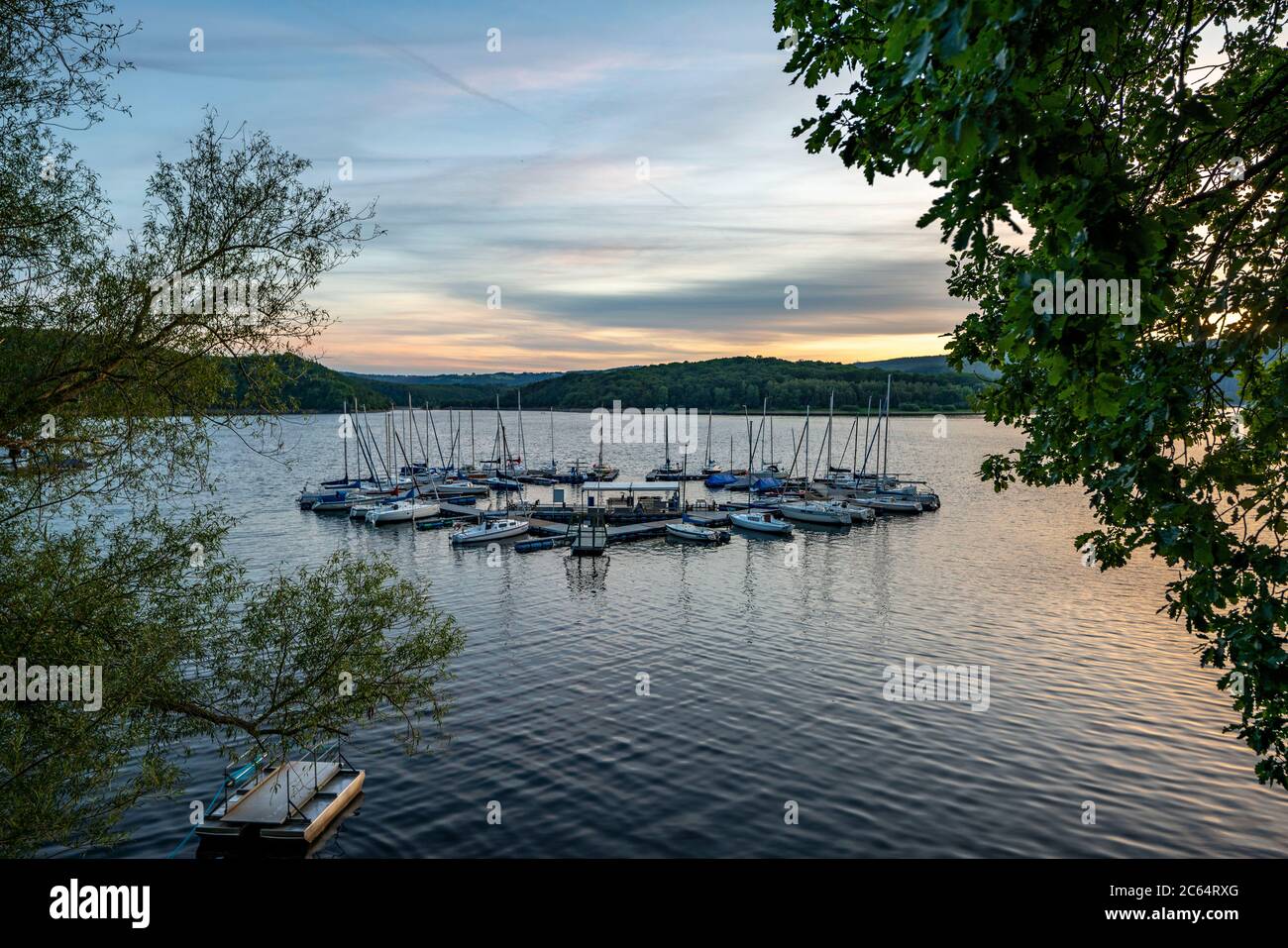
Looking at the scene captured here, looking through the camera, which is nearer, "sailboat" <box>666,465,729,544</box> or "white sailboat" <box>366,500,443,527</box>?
"sailboat" <box>666,465,729,544</box>

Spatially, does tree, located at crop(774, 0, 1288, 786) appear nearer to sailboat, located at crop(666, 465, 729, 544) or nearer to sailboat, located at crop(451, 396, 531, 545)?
sailboat, located at crop(666, 465, 729, 544)

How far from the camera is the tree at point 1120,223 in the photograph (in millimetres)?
4652

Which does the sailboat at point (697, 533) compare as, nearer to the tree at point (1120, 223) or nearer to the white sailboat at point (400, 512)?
the white sailboat at point (400, 512)

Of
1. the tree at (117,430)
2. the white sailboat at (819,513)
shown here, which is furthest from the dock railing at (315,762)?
the white sailboat at (819,513)

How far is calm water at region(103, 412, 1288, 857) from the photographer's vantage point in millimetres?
22672

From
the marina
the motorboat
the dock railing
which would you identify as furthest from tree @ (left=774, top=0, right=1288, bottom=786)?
the motorboat

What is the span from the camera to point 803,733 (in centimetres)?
2959

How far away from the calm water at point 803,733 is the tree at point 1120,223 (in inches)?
598

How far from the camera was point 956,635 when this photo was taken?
42438 millimetres

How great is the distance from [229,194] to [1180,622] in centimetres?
5665

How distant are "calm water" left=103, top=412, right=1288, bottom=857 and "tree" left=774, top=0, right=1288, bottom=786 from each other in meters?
15.2
